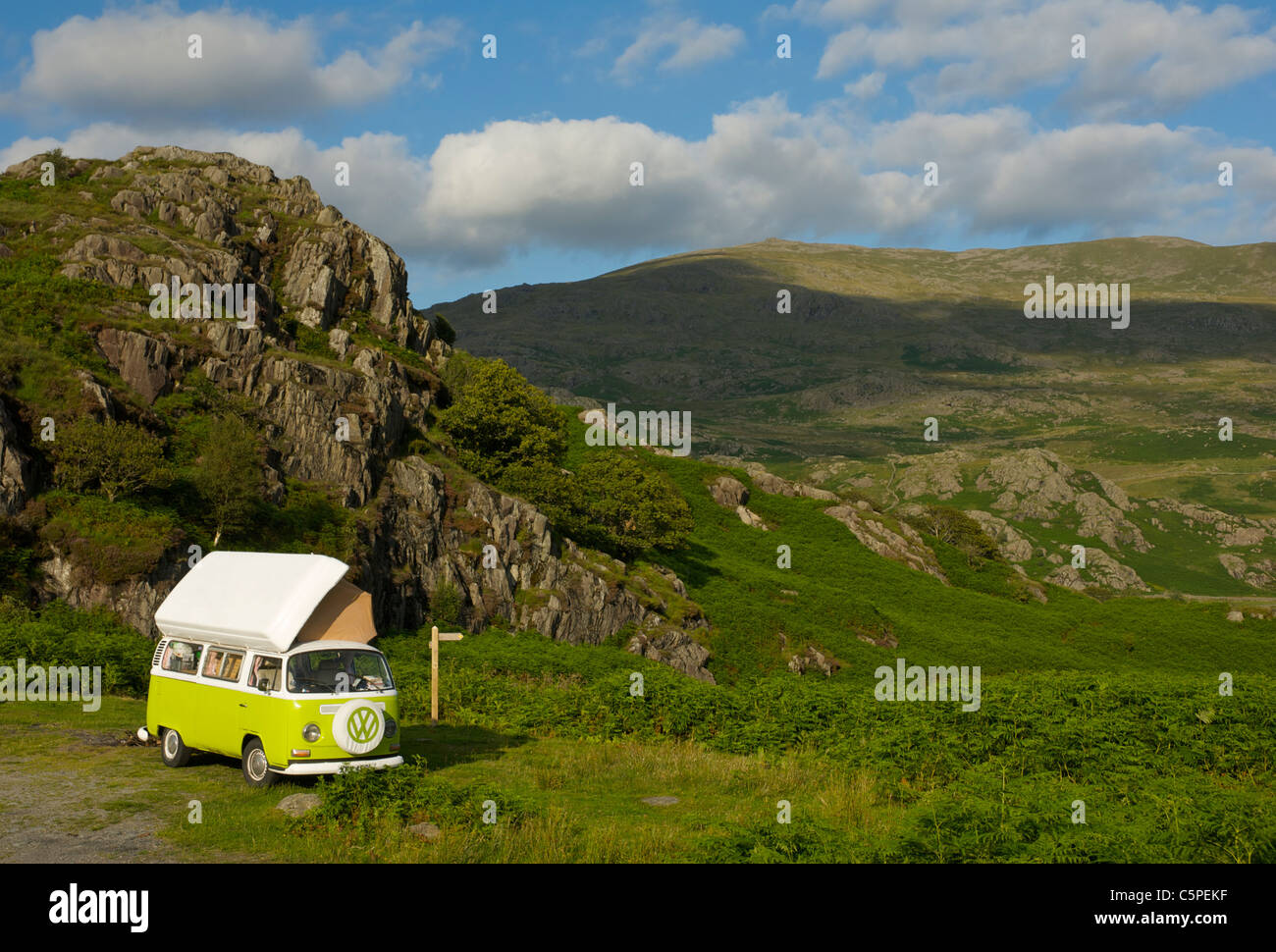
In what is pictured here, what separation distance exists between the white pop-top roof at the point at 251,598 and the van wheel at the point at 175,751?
2.29 m

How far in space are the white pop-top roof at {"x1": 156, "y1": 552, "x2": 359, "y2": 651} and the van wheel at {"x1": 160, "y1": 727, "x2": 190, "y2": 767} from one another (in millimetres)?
2292

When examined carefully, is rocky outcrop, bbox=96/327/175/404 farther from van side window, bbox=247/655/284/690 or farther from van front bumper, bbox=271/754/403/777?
van front bumper, bbox=271/754/403/777

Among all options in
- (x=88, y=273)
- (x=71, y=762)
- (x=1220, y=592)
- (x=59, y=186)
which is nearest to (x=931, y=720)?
(x=71, y=762)

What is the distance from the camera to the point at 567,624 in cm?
5694

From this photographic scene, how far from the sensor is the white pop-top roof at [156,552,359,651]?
17.9 m

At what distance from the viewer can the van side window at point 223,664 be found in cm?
1875

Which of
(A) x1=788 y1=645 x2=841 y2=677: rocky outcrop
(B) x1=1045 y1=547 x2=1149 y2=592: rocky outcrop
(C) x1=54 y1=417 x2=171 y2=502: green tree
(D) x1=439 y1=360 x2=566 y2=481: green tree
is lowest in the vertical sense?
(B) x1=1045 y1=547 x2=1149 y2=592: rocky outcrop

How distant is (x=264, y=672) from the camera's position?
18.1 m

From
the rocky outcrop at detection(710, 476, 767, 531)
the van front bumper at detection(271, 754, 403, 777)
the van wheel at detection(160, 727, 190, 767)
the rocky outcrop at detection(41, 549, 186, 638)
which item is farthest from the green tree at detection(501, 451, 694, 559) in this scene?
the van front bumper at detection(271, 754, 403, 777)

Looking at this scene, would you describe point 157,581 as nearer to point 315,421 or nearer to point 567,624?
point 315,421

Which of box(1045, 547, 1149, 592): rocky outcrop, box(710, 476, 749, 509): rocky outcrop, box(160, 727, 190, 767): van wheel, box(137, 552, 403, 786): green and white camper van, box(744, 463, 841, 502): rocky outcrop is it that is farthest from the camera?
box(1045, 547, 1149, 592): rocky outcrop

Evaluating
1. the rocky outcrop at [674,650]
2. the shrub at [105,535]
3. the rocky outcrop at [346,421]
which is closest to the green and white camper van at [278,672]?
the shrub at [105,535]

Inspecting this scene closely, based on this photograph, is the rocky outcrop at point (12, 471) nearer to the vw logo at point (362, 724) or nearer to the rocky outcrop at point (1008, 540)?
the vw logo at point (362, 724)
